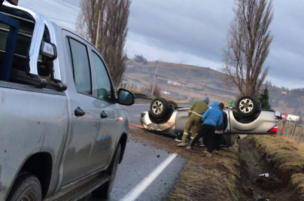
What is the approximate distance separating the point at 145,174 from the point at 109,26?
106 feet

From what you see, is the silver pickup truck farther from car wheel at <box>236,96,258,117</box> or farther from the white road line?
car wheel at <box>236,96,258,117</box>

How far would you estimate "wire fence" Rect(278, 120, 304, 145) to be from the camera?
71.6ft

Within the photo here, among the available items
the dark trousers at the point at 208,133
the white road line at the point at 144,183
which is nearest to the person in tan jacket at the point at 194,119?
the dark trousers at the point at 208,133

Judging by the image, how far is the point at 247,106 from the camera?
13492 mm

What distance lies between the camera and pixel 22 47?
340cm

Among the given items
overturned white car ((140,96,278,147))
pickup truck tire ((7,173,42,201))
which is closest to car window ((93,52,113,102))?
pickup truck tire ((7,173,42,201))

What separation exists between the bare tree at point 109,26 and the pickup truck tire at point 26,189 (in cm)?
3476

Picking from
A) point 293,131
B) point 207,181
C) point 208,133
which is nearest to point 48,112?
point 207,181

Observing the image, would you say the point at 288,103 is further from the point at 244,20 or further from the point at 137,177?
the point at 137,177

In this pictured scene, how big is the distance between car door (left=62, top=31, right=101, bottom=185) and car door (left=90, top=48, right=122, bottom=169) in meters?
0.14

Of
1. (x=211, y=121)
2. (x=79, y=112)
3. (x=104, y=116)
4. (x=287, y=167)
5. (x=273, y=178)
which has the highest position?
(x=79, y=112)

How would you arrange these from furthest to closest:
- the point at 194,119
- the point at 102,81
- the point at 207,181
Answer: the point at 194,119 < the point at 207,181 < the point at 102,81

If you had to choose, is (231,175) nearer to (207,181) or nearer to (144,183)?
(207,181)

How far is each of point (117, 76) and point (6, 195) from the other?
3920 cm
